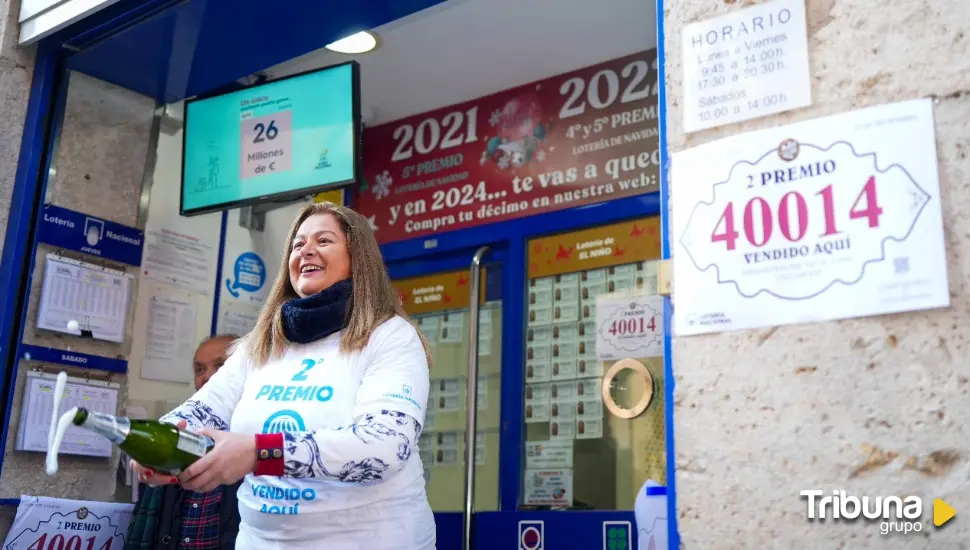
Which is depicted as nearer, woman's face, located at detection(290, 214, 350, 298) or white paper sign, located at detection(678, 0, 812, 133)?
white paper sign, located at detection(678, 0, 812, 133)

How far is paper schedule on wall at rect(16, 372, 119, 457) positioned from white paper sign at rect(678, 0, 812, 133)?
92.7 inches

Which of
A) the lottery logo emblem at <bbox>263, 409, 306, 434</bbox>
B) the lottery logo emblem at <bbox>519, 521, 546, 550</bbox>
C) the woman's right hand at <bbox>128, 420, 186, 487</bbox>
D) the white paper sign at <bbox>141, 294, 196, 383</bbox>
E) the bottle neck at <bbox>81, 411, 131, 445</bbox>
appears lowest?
the lottery logo emblem at <bbox>519, 521, 546, 550</bbox>

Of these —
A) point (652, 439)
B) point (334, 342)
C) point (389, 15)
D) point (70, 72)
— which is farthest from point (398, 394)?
point (70, 72)

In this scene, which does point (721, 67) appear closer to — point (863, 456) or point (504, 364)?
point (863, 456)

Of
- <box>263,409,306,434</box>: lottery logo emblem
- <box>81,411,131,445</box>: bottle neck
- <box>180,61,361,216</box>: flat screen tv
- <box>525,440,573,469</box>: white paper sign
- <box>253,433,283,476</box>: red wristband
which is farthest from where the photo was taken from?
<box>525,440,573,469</box>: white paper sign

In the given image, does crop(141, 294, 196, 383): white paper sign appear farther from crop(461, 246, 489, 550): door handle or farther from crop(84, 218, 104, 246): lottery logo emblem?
crop(461, 246, 489, 550): door handle

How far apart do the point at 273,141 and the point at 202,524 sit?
145 centimetres

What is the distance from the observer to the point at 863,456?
1.41 m

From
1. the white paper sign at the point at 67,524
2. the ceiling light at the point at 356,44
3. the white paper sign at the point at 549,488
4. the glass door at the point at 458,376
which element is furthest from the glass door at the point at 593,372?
the white paper sign at the point at 67,524

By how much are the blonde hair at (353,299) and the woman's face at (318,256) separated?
20 millimetres

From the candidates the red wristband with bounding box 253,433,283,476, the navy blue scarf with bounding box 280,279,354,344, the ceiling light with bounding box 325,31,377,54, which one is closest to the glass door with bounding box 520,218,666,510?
the ceiling light with bounding box 325,31,377,54

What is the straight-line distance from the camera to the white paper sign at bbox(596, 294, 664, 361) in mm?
3861

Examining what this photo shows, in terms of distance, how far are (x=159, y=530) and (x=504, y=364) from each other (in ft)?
5.47

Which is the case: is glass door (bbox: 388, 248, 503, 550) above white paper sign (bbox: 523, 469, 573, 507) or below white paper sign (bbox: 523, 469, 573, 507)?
above
